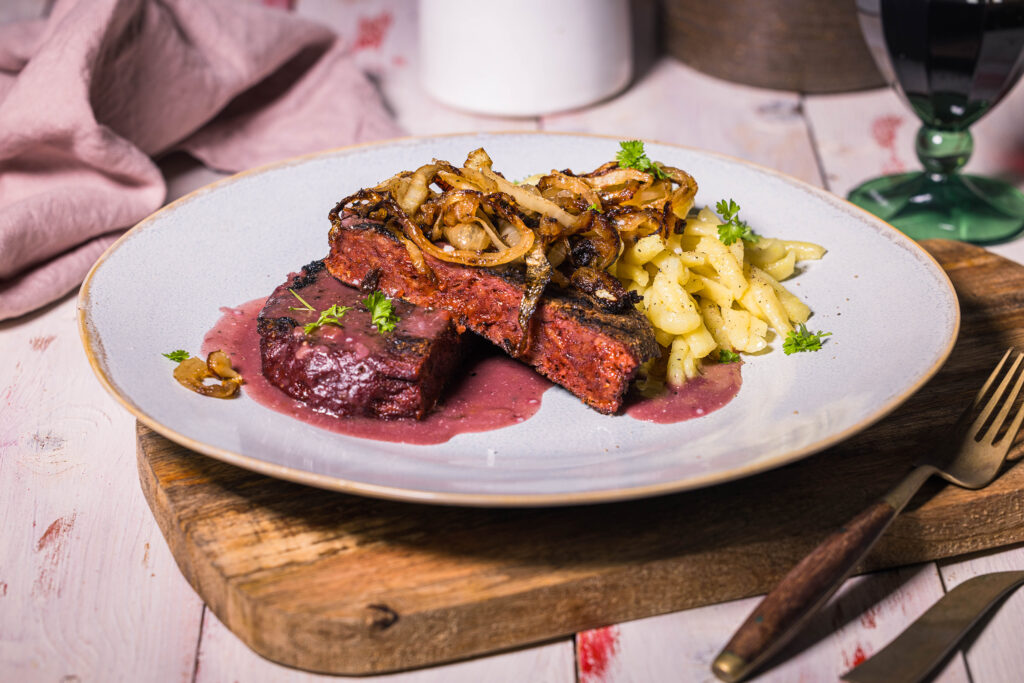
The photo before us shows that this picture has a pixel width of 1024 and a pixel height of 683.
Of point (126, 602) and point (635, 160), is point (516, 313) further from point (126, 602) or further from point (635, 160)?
point (126, 602)

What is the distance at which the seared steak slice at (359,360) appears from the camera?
3316mm

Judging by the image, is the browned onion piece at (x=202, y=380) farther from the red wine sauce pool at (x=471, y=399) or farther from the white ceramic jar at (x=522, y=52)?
the white ceramic jar at (x=522, y=52)

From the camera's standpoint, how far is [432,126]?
612 centimetres

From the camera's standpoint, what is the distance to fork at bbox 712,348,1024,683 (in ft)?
8.57

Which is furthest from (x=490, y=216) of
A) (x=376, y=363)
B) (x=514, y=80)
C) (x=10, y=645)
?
(x=514, y=80)

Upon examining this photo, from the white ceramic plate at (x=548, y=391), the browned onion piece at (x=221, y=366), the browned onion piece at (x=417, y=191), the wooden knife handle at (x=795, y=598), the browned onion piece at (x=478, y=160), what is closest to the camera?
the wooden knife handle at (x=795, y=598)

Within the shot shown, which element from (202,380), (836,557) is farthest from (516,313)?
(836,557)

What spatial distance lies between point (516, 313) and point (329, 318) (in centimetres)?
63

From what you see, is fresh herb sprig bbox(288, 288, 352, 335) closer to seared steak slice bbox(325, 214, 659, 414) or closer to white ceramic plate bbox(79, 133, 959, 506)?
seared steak slice bbox(325, 214, 659, 414)

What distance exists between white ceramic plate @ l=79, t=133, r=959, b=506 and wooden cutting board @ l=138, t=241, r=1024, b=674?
0.16m

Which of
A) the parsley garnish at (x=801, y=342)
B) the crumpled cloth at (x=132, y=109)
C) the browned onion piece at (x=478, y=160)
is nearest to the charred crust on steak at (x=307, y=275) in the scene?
the browned onion piece at (x=478, y=160)

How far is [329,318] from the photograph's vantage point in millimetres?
3486

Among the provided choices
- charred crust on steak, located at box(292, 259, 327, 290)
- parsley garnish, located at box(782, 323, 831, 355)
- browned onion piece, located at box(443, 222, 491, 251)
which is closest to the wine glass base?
parsley garnish, located at box(782, 323, 831, 355)

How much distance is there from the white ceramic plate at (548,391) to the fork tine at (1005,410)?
0.96ft
